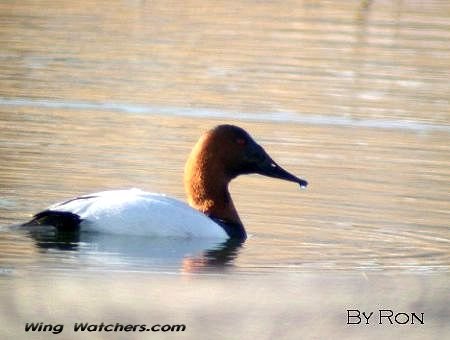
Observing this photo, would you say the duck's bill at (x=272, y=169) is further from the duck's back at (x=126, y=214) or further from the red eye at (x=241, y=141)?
the duck's back at (x=126, y=214)

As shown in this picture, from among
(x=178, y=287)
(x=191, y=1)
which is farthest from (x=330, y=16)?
(x=178, y=287)

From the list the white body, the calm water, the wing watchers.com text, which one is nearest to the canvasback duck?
the white body

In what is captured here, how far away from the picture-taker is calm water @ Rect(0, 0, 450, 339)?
7.36 metres

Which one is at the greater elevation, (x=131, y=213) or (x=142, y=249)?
(x=131, y=213)

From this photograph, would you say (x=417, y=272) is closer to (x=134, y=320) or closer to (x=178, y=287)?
(x=178, y=287)

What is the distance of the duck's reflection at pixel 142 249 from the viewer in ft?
29.1

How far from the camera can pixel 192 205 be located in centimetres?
1038

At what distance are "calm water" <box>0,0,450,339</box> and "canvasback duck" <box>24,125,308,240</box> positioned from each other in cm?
12

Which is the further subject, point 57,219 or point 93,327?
point 57,219

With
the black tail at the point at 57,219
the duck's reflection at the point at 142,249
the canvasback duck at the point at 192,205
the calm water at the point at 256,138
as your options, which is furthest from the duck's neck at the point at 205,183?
the black tail at the point at 57,219

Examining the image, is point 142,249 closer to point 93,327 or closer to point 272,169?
point 272,169

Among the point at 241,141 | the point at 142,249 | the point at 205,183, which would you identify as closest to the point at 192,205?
the point at 205,183

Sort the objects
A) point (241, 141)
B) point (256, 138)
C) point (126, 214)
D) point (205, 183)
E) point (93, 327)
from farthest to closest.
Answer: point (256, 138) → point (241, 141) → point (205, 183) → point (126, 214) → point (93, 327)

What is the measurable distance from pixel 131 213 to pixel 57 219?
50cm
